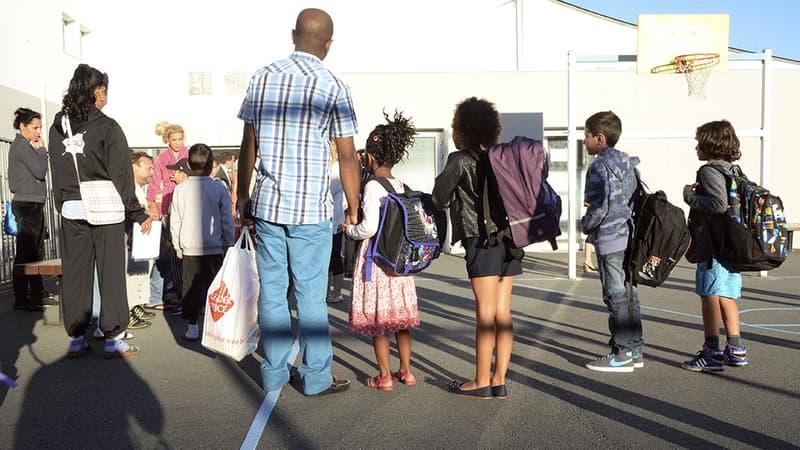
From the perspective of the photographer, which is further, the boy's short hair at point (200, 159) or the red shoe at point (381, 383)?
the boy's short hair at point (200, 159)

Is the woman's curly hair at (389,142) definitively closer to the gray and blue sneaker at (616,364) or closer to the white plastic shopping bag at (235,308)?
the white plastic shopping bag at (235,308)

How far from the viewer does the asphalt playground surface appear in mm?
3719

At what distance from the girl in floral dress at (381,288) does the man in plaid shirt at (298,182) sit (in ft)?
0.52

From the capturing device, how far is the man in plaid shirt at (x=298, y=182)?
4207 millimetres

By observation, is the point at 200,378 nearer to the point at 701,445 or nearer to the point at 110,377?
the point at 110,377

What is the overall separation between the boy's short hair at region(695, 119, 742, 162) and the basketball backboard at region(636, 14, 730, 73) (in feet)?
20.0

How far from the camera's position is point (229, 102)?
15.6 metres

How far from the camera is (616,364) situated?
5.07 metres

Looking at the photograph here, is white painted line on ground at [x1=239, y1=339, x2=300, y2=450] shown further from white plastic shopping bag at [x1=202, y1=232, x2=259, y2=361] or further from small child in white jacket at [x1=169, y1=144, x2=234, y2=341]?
small child in white jacket at [x1=169, y1=144, x2=234, y2=341]

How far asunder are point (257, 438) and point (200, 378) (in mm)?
1388

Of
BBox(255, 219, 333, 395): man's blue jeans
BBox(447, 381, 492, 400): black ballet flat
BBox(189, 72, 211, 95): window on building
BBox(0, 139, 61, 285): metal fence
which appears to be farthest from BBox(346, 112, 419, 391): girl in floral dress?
BBox(189, 72, 211, 95): window on building

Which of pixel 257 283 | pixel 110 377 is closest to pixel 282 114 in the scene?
pixel 257 283

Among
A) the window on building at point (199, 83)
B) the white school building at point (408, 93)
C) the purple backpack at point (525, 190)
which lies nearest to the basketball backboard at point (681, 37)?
the white school building at point (408, 93)

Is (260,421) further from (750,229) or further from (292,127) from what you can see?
(750,229)
